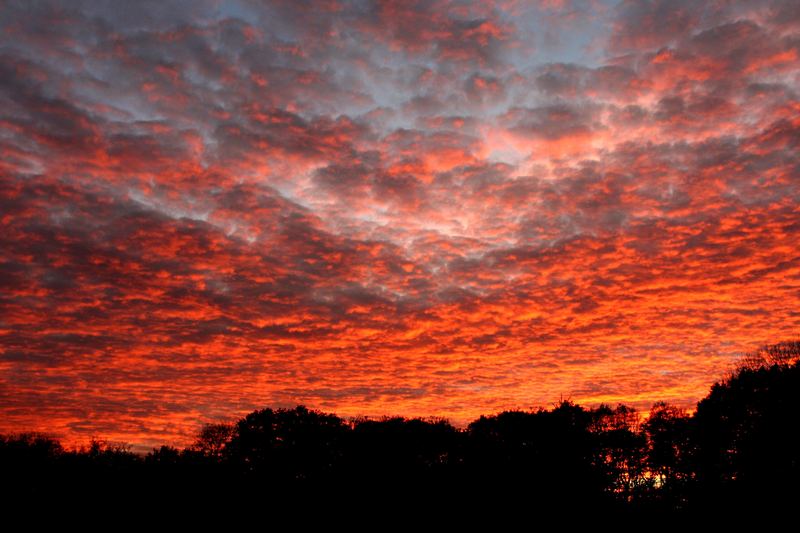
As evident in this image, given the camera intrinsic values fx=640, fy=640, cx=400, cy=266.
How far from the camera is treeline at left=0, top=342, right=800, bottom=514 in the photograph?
66375 mm

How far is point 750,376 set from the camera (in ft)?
230

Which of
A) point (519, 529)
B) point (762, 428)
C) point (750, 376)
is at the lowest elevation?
point (519, 529)

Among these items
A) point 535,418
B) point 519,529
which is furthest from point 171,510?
point 535,418

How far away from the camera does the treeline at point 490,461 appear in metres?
66.4

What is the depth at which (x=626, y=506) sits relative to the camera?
7956cm

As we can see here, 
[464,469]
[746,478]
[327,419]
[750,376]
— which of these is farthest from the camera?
[327,419]

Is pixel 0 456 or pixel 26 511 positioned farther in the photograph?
pixel 0 456

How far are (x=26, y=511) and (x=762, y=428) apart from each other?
73.4 m

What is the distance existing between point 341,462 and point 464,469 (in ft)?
60.6

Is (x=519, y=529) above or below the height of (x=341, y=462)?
below

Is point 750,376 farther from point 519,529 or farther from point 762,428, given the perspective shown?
point 519,529

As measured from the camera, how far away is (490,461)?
300ft

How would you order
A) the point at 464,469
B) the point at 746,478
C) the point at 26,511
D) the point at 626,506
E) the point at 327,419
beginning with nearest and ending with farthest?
the point at 26,511, the point at 746,478, the point at 626,506, the point at 464,469, the point at 327,419

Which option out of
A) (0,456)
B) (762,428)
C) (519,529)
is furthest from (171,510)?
(762,428)
